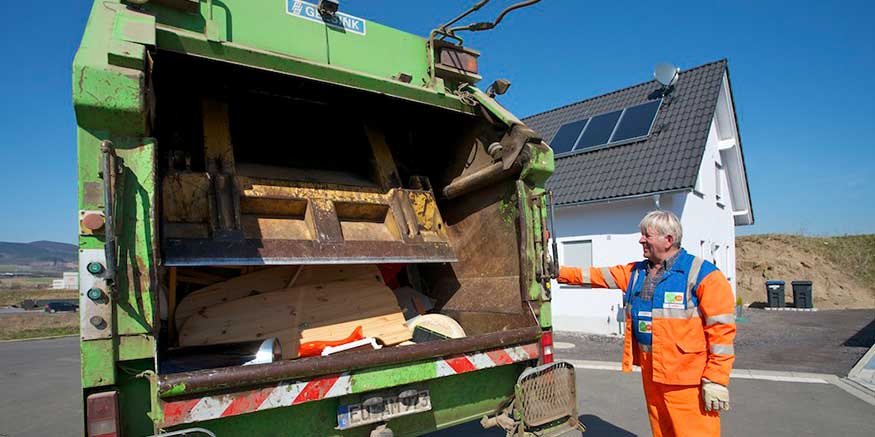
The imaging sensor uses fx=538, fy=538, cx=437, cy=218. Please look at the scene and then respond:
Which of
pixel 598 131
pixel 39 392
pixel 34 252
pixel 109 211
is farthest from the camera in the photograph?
pixel 34 252

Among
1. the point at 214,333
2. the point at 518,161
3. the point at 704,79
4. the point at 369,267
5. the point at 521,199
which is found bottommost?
the point at 214,333

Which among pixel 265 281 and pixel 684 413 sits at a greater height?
pixel 265 281

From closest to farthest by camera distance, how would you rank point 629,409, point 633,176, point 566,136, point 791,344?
point 629,409 → point 791,344 → point 633,176 → point 566,136

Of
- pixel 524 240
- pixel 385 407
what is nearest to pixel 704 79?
pixel 524 240

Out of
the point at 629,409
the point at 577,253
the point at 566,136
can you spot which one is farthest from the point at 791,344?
the point at 566,136

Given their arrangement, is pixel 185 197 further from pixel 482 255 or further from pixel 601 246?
pixel 601 246

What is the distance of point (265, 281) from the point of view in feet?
10.6

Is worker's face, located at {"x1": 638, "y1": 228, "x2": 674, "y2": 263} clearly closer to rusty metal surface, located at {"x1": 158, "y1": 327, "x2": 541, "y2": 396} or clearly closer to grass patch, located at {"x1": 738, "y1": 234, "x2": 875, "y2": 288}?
rusty metal surface, located at {"x1": 158, "y1": 327, "x2": 541, "y2": 396}

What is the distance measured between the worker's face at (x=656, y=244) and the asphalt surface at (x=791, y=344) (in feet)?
15.1

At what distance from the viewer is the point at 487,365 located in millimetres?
2602

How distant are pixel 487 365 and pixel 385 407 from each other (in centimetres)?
56

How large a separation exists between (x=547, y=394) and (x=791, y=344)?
7.54 m

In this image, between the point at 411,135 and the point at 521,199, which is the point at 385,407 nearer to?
the point at 521,199

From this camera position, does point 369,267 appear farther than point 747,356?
No
